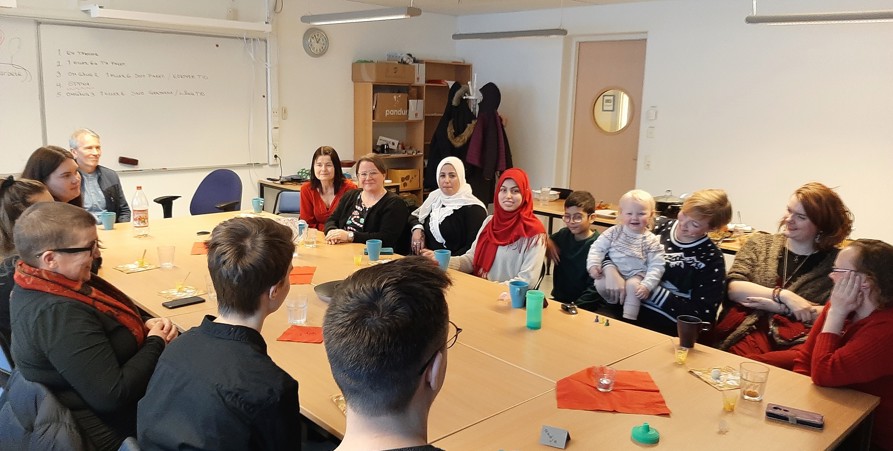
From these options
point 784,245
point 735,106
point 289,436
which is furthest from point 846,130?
point 289,436

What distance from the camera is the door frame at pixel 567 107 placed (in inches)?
283

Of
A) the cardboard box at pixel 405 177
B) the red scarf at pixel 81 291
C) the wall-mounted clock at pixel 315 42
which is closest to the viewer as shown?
the red scarf at pixel 81 291

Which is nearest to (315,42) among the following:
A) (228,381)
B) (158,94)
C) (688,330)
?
(158,94)

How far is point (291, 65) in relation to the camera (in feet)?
21.9

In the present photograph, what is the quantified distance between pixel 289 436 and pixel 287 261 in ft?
1.54

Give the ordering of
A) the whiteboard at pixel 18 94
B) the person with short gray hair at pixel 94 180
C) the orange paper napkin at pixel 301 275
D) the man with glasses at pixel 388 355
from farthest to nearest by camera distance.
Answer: the whiteboard at pixel 18 94, the person with short gray hair at pixel 94 180, the orange paper napkin at pixel 301 275, the man with glasses at pixel 388 355

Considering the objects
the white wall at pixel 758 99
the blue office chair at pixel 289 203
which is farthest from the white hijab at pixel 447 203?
the white wall at pixel 758 99

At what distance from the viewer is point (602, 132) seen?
7.14m

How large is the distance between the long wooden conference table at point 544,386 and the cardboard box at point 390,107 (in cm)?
447

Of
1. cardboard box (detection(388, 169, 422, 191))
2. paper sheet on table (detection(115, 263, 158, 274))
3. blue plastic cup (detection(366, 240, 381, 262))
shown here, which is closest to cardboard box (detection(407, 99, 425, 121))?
cardboard box (detection(388, 169, 422, 191))

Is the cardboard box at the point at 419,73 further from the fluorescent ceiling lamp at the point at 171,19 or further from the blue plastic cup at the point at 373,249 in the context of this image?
the blue plastic cup at the point at 373,249

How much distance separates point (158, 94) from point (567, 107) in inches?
168

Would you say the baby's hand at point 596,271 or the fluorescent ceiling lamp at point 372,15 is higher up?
the fluorescent ceiling lamp at point 372,15

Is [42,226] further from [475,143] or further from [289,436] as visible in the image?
[475,143]
